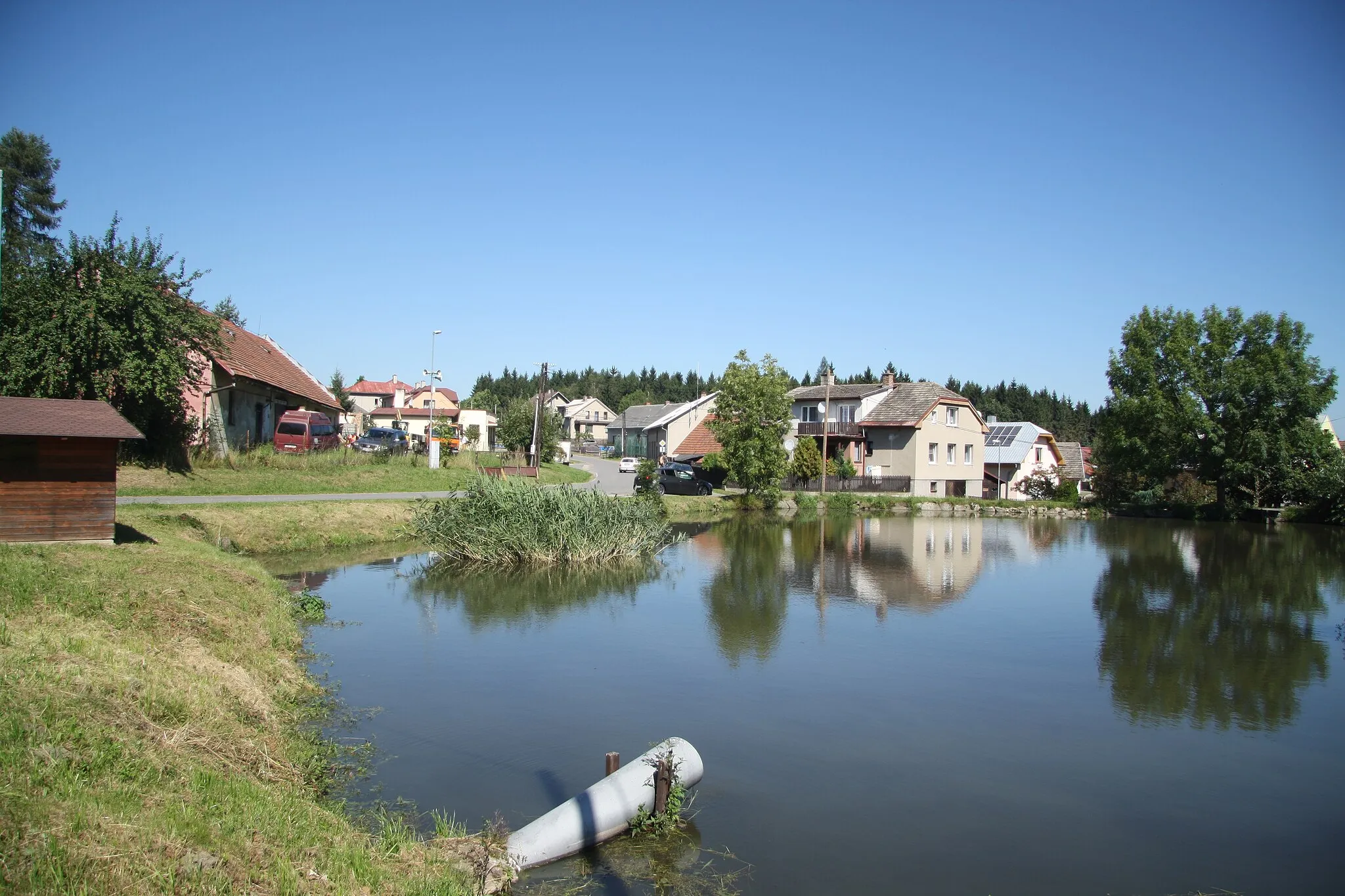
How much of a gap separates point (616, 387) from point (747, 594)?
129230 millimetres

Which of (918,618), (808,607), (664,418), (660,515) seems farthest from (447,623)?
(664,418)

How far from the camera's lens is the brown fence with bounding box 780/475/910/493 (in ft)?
174

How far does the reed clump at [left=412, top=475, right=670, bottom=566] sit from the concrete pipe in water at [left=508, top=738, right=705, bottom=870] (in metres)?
15.5

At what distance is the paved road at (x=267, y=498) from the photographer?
24.7 meters

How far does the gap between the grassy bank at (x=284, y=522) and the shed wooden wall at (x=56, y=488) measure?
404cm

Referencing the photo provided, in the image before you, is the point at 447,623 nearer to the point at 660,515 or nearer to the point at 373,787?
the point at 373,787

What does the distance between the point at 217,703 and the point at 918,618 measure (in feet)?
48.1

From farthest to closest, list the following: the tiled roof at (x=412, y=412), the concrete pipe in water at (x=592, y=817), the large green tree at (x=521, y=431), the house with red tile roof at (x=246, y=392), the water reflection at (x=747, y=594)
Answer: the tiled roof at (x=412, y=412), the large green tree at (x=521, y=431), the house with red tile roof at (x=246, y=392), the water reflection at (x=747, y=594), the concrete pipe in water at (x=592, y=817)

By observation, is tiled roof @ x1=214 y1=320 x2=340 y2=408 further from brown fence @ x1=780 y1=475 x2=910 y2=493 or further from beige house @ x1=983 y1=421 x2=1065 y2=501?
beige house @ x1=983 y1=421 x2=1065 y2=501

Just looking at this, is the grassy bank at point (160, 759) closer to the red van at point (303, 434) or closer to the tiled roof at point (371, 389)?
the red van at point (303, 434)

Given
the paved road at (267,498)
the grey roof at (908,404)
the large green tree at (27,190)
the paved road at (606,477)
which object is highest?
the large green tree at (27,190)

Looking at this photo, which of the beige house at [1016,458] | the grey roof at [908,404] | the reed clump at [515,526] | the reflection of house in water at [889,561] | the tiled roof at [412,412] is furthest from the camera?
the tiled roof at [412,412]

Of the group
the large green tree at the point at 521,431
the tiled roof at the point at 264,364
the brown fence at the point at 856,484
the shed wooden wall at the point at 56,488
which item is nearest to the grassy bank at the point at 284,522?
the shed wooden wall at the point at 56,488

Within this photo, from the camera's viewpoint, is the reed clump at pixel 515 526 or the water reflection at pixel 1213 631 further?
the reed clump at pixel 515 526
